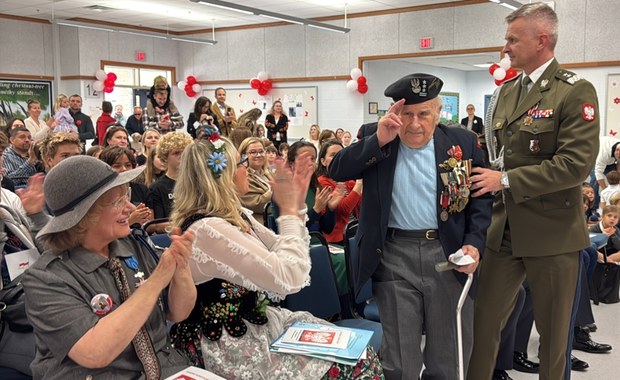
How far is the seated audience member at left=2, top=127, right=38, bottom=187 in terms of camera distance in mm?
5449

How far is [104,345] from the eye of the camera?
160 centimetres

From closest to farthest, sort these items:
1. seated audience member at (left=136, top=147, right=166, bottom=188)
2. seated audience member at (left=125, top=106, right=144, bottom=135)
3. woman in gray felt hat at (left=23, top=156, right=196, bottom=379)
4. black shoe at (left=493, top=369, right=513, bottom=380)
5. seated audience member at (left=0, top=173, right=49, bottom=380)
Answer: woman in gray felt hat at (left=23, top=156, right=196, bottom=379)
seated audience member at (left=0, top=173, right=49, bottom=380)
black shoe at (left=493, top=369, right=513, bottom=380)
seated audience member at (left=136, top=147, right=166, bottom=188)
seated audience member at (left=125, top=106, right=144, bottom=135)

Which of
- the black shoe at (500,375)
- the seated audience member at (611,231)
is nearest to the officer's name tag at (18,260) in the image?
the black shoe at (500,375)

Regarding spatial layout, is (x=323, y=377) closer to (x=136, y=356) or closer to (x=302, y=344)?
(x=302, y=344)

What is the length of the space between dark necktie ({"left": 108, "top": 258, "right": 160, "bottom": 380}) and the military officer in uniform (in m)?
1.35

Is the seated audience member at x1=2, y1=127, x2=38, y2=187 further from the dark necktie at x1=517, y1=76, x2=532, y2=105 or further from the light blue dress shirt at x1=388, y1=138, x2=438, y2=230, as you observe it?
the dark necktie at x1=517, y1=76, x2=532, y2=105

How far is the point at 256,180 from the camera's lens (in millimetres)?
4648

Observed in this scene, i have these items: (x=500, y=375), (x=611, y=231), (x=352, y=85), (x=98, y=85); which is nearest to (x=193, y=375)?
(x=500, y=375)

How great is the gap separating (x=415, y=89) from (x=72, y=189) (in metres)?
1.29

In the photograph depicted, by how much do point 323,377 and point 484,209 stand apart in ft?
3.14

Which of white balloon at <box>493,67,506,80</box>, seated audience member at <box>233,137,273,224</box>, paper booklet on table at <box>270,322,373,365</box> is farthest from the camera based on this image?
white balloon at <box>493,67,506,80</box>

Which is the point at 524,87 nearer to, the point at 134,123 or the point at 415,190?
the point at 415,190

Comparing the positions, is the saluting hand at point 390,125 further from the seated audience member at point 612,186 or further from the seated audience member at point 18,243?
the seated audience member at point 612,186

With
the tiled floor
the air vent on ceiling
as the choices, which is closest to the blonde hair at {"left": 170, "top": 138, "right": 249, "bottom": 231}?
the tiled floor
